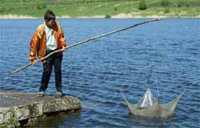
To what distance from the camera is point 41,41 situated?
12.0 metres

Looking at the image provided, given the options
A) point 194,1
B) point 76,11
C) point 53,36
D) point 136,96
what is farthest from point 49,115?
point 76,11

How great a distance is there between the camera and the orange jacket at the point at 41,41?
11883 mm

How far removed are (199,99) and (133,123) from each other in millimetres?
4049

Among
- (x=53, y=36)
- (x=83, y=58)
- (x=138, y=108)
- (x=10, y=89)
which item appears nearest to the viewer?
(x=53, y=36)

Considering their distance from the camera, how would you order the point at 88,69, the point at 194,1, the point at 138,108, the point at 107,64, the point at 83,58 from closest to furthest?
the point at 138,108 → the point at 88,69 → the point at 107,64 → the point at 83,58 → the point at 194,1

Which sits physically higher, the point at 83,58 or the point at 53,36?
the point at 53,36

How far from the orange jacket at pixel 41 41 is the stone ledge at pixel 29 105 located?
1420 millimetres

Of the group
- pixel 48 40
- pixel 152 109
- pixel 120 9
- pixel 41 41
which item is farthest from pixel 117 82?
pixel 120 9

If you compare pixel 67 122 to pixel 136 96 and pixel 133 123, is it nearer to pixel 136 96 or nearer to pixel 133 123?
pixel 133 123

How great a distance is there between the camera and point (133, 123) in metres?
12.0

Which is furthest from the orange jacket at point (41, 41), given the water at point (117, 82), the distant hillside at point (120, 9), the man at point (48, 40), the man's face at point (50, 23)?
the distant hillside at point (120, 9)

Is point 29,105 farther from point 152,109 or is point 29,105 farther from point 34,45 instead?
point 152,109

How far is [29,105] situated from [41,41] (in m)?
2.07

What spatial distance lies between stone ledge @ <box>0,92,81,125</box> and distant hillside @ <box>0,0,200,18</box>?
323 ft
